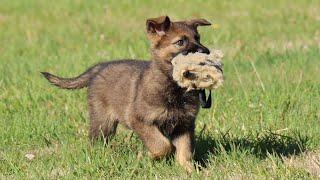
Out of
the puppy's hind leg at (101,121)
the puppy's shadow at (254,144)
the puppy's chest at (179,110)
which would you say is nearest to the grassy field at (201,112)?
the puppy's shadow at (254,144)

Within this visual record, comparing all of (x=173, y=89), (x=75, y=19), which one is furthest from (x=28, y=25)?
(x=173, y=89)

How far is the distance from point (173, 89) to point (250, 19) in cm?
719

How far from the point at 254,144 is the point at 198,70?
3.60ft

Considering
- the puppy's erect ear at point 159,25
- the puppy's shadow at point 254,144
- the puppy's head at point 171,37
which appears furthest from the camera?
the puppy's shadow at point 254,144

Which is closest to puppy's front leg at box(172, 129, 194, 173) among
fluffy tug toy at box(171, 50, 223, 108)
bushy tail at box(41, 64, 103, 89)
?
fluffy tug toy at box(171, 50, 223, 108)

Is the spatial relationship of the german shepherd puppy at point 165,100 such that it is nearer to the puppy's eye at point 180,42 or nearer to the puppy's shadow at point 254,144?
the puppy's eye at point 180,42

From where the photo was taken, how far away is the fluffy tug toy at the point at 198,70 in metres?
5.42

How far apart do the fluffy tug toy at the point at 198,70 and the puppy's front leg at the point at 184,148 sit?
0.52 metres

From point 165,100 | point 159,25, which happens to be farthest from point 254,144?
point 159,25

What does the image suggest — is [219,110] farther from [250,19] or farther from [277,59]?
[250,19]

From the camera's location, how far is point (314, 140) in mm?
6293

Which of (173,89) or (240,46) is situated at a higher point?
(173,89)

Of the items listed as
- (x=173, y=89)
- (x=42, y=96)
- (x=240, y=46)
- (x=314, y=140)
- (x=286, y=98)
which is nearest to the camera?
(x=173, y=89)

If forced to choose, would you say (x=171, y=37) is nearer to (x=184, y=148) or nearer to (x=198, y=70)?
(x=198, y=70)
